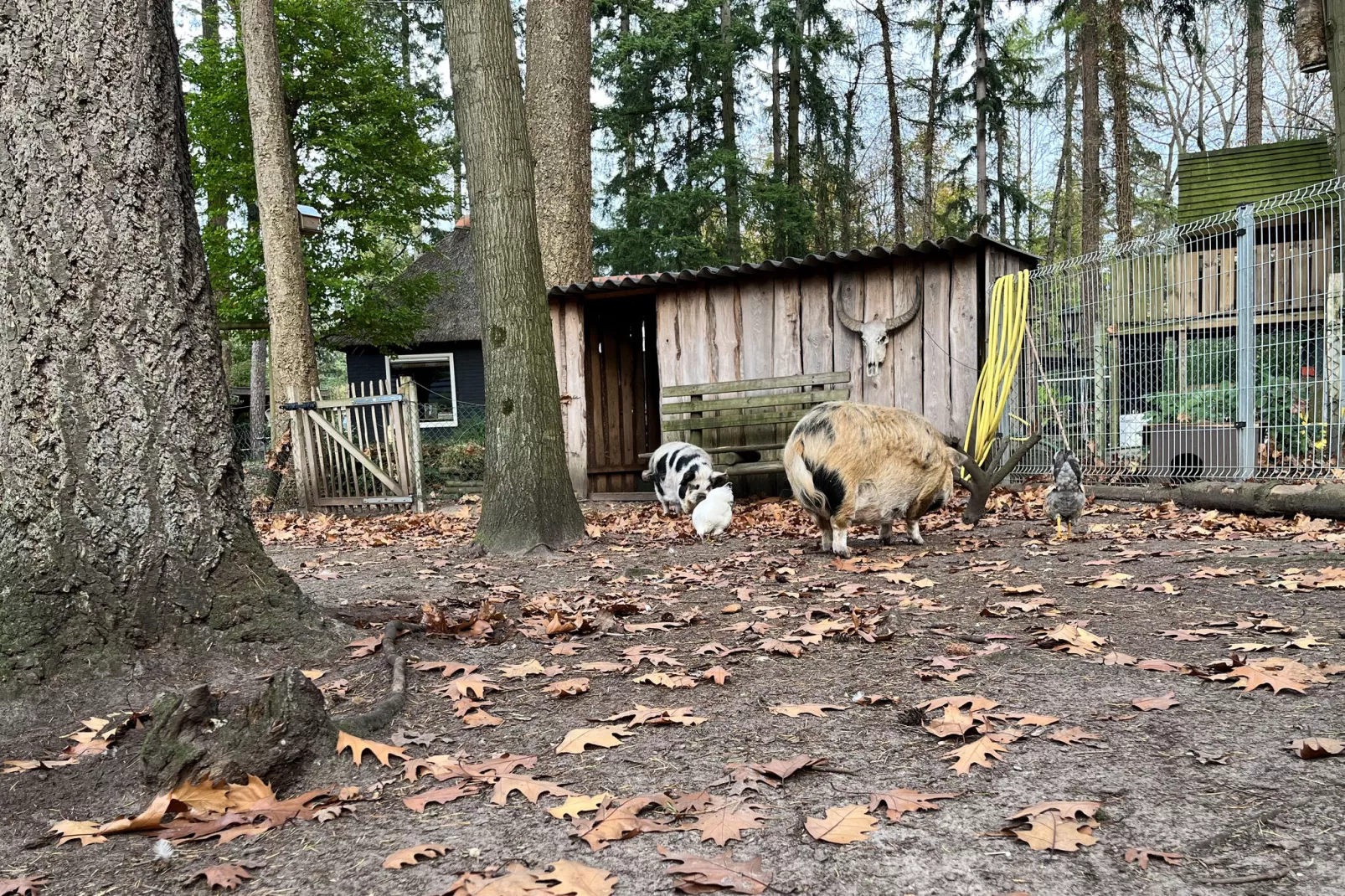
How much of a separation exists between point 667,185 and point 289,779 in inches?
968

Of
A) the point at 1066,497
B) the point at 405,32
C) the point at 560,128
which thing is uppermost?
the point at 405,32

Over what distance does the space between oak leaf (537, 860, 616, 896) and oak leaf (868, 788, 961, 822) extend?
31.5 inches

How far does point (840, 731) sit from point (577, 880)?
50.0 inches

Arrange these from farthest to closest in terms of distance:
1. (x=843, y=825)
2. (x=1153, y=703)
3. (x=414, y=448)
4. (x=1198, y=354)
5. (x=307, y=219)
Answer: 1. (x=307, y=219)
2. (x=414, y=448)
3. (x=1198, y=354)
4. (x=1153, y=703)
5. (x=843, y=825)

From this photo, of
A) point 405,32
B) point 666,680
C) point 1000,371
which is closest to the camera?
point 666,680

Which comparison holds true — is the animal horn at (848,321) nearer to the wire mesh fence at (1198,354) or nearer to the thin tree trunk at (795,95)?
the wire mesh fence at (1198,354)

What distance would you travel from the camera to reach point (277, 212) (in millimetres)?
13531

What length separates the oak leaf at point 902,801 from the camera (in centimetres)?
250

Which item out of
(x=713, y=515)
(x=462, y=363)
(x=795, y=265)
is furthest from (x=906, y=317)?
(x=462, y=363)

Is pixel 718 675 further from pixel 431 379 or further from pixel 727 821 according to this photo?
pixel 431 379

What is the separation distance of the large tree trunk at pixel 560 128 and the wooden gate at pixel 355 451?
3.42 meters

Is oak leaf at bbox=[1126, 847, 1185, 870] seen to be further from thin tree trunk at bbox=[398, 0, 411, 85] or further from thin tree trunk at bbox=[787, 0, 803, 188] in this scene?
thin tree trunk at bbox=[398, 0, 411, 85]

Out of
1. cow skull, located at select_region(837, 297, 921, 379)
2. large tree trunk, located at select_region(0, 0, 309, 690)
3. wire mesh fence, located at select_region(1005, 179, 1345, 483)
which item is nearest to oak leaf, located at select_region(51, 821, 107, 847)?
large tree trunk, located at select_region(0, 0, 309, 690)

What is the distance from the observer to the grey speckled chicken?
23.3ft
